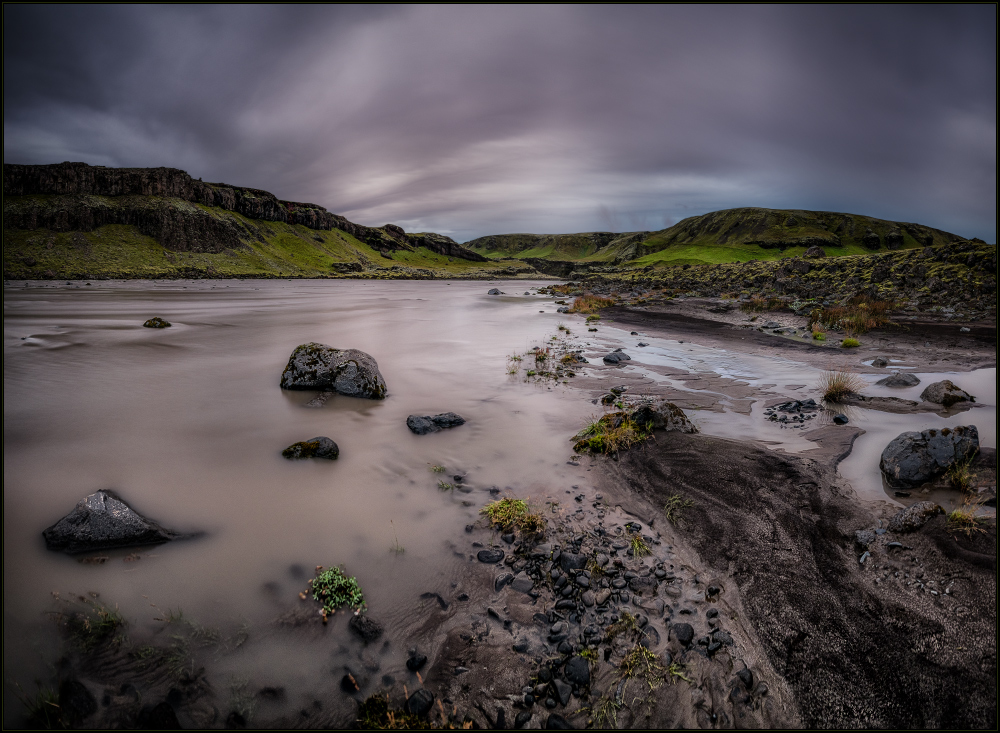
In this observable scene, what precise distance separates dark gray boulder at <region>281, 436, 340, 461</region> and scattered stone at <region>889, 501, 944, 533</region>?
910cm

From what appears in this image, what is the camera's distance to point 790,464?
7.07m

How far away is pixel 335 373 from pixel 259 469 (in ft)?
15.2

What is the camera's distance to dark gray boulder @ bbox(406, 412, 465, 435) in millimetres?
9102

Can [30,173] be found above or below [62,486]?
above

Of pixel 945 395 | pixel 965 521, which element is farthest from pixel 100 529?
pixel 945 395

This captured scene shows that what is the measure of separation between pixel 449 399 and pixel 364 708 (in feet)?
26.8

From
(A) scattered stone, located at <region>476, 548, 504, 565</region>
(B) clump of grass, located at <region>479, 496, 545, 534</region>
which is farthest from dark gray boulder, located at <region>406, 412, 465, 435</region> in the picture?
(A) scattered stone, located at <region>476, 548, 504, 565</region>

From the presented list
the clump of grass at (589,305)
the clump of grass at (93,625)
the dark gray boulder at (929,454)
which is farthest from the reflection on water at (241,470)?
the clump of grass at (589,305)

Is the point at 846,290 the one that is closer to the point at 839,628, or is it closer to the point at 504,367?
the point at 504,367

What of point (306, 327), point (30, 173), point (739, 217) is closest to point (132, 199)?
point (30, 173)

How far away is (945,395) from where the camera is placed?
920 cm

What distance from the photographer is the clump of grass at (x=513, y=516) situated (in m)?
5.77

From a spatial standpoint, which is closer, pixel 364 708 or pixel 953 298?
pixel 364 708

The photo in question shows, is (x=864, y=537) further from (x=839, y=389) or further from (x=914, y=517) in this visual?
(x=839, y=389)
